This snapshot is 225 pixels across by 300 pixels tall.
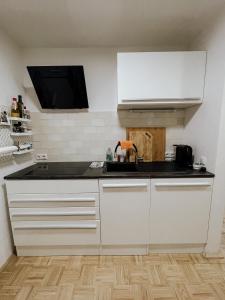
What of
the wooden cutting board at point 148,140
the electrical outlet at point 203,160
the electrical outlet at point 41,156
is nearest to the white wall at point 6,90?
the electrical outlet at point 41,156

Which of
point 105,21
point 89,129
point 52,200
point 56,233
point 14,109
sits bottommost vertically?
point 56,233

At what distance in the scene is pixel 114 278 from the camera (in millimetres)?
1448

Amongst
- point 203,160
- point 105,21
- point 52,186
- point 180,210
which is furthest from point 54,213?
point 105,21

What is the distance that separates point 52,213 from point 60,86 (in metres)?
1.31

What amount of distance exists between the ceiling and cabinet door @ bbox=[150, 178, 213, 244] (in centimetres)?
141

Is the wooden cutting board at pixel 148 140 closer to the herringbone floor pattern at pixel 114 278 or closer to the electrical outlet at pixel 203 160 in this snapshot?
the electrical outlet at pixel 203 160

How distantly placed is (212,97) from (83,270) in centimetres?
191

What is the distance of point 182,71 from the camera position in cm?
163

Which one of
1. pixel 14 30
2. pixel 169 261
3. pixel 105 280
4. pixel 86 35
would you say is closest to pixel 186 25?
pixel 86 35

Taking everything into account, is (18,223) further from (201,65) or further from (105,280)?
(201,65)

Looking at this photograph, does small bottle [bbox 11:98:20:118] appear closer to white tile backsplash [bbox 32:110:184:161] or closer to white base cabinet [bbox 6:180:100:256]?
white tile backsplash [bbox 32:110:184:161]

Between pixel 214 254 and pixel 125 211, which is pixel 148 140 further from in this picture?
pixel 214 254

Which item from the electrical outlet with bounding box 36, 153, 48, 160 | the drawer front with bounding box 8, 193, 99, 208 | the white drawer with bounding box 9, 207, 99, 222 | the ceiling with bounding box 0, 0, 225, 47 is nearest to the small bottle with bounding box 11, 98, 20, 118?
the electrical outlet with bounding box 36, 153, 48, 160

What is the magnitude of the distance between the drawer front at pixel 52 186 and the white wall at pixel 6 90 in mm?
153
